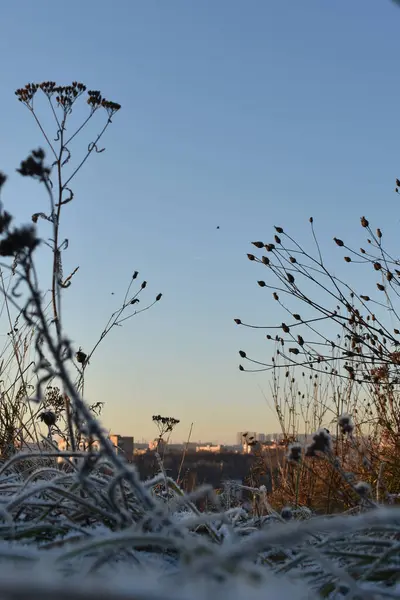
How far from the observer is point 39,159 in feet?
3.19

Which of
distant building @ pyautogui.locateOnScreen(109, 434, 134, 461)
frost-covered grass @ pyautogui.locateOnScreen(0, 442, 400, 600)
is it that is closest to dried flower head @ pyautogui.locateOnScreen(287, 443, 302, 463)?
frost-covered grass @ pyautogui.locateOnScreen(0, 442, 400, 600)

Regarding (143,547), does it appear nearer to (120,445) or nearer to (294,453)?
(294,453)

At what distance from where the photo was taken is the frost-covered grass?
18.1 inches

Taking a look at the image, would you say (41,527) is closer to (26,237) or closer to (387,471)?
(26,237)

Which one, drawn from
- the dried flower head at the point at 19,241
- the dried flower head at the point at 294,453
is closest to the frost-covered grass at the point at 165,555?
the dried flower head at the point at 294,453

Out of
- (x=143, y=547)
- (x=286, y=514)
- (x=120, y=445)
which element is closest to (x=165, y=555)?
(x=143, y=547)

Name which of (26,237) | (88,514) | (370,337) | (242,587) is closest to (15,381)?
(370,337)

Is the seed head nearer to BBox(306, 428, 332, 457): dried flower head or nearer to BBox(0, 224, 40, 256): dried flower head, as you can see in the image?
BBox(306, 428, 332, 457): dried flower head

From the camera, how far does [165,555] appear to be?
3.16 ft

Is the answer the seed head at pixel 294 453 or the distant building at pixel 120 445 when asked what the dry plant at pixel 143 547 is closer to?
the seed head at pixel 294 453

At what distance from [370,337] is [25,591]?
147 inches

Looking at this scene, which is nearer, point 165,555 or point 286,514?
point 165,555

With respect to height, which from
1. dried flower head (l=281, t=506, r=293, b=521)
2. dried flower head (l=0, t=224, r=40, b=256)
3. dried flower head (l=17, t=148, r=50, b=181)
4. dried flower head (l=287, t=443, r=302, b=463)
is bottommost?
dried flower head (l=281, t=506, r=293, b=521)

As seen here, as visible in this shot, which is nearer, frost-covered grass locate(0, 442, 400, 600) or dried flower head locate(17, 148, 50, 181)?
frost-covered grass locate(0, 442, 400, 600)
